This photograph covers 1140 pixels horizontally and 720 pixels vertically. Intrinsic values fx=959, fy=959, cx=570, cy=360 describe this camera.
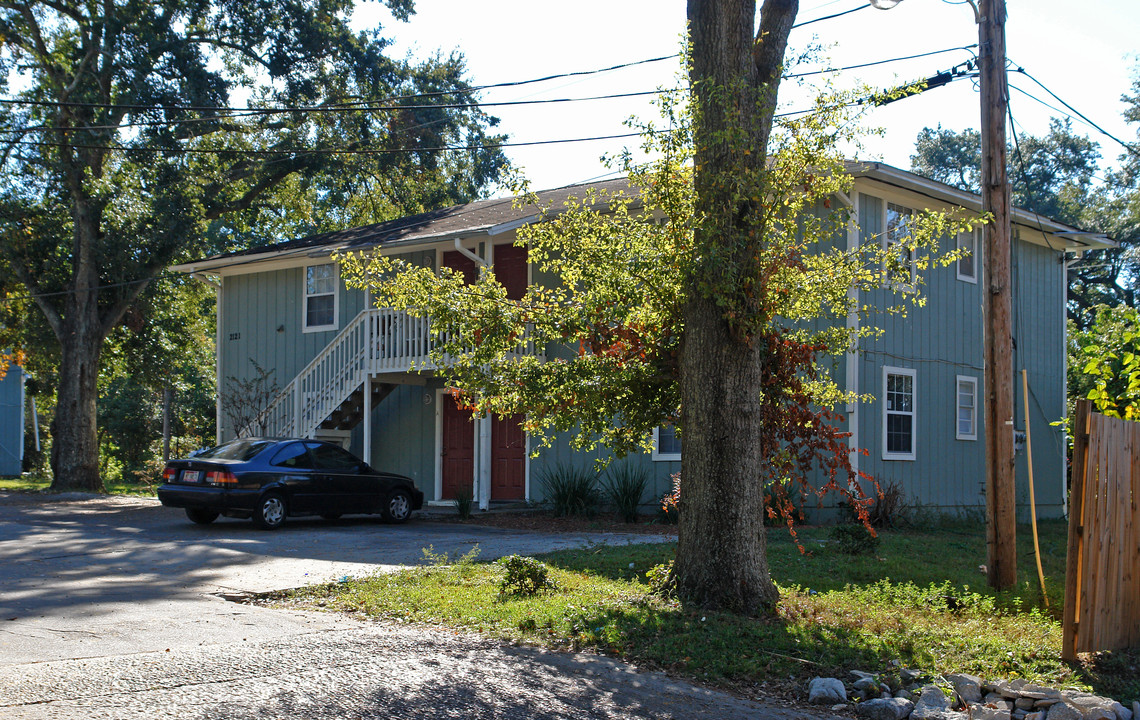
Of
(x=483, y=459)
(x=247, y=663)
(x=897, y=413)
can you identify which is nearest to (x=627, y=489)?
(x=483, y=459)

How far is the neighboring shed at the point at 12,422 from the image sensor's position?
113 feet

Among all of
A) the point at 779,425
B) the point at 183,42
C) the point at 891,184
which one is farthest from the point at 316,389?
the point at 779,425

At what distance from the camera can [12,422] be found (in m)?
34.8

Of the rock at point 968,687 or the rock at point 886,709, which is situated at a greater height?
the rock at point 968,687

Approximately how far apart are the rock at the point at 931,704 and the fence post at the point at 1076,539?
51.8 inches

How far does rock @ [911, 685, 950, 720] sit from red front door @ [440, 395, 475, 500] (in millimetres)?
14239

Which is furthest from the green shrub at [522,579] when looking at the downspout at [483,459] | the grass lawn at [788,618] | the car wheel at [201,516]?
the downspout at [483,459]

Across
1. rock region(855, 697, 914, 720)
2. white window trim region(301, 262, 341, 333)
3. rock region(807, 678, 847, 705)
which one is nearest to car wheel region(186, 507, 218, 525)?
white window trim region(301, 262, 341, 333)

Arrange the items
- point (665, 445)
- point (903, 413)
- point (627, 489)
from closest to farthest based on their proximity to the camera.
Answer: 1. point (627, 489)
2. point (665, 445)
3. point (903, 413)

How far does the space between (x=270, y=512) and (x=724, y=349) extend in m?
8.76

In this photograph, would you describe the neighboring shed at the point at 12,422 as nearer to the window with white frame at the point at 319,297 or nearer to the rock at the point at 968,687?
the window with white frame at the point at 319,297

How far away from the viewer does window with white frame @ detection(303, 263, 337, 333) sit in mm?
20906

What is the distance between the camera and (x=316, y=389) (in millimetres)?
19109

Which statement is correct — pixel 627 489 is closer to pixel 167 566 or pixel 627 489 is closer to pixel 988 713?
pixel 167 566
